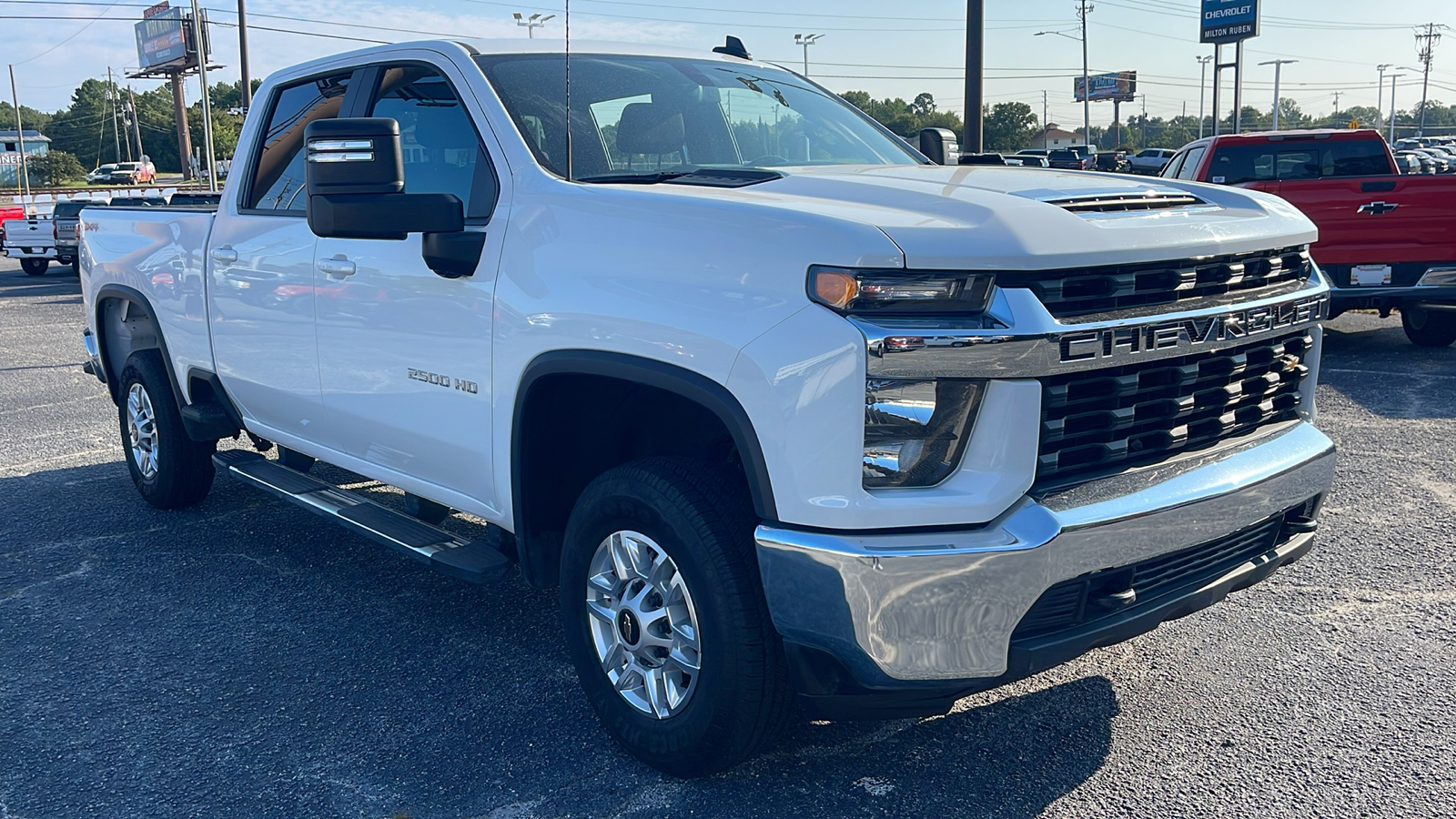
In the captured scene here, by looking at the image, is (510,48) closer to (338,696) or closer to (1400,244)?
(338,696)

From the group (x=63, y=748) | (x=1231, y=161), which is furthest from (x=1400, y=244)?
(x=63, y=748)

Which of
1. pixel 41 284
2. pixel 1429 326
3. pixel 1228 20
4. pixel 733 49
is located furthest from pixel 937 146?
pixel 1228 20

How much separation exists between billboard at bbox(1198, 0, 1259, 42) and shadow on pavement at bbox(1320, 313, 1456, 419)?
44.9 metres

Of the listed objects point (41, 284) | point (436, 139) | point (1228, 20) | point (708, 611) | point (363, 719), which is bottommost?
point (363, 719)

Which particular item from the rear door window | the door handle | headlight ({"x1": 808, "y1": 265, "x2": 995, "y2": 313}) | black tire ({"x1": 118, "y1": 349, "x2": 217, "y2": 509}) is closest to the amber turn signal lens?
headlight ({"x1": 808, "y1": 265, "x2": 995, "y2": 313})

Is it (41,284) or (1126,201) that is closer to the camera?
(1126,201)

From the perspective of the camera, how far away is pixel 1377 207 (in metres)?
9.45

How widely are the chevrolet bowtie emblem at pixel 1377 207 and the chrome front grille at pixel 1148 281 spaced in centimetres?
704

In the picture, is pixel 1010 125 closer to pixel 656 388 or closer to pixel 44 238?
pixel 44 238

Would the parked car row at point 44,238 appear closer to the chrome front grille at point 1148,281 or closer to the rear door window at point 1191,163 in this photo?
the rear door window at point 1191,163

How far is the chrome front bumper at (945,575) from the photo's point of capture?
264 cm

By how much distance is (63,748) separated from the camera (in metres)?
3.55

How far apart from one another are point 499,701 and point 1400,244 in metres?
8.37

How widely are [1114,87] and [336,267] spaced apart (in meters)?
124
